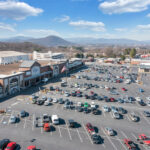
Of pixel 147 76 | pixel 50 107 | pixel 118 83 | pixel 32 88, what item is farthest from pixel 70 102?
pixel 147 76

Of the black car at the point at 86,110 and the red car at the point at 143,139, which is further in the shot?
the black car at the point at 86,110

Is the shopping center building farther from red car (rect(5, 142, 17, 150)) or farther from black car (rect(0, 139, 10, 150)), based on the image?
red car (rect(5, 142, 17, 150))

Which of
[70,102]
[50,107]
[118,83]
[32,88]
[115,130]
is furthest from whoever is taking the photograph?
[118,83]

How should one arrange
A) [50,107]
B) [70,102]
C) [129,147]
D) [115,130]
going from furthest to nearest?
[70,102], [50,107], [115,130], [129,147]

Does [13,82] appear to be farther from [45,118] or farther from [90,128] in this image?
[90,128]

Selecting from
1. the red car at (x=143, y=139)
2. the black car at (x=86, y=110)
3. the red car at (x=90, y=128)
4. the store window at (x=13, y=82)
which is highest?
the store window at (x=13, y=82)

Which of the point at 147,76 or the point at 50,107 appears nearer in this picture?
the point at 50,107

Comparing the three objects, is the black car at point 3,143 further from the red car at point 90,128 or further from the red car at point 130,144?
the red car at point 130,144

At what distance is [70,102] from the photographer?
4281cm

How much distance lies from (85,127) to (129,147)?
31.2 feet

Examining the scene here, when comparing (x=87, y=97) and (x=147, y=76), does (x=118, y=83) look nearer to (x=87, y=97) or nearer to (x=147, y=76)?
(x=147, y=76)

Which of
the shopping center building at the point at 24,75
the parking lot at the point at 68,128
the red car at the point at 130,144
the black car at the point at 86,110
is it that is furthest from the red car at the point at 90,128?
the shopping center building at the point at 24,75

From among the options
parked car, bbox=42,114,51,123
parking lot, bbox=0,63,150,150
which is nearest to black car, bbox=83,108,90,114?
parking lot, bbox=0,63,150,150

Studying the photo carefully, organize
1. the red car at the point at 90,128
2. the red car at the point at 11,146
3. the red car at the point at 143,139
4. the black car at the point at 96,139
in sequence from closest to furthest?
the red car at the point at 11,146 → the black car at the point at 96,139 → the red car at the point at 143,139 → the red car at the point at 90,128
